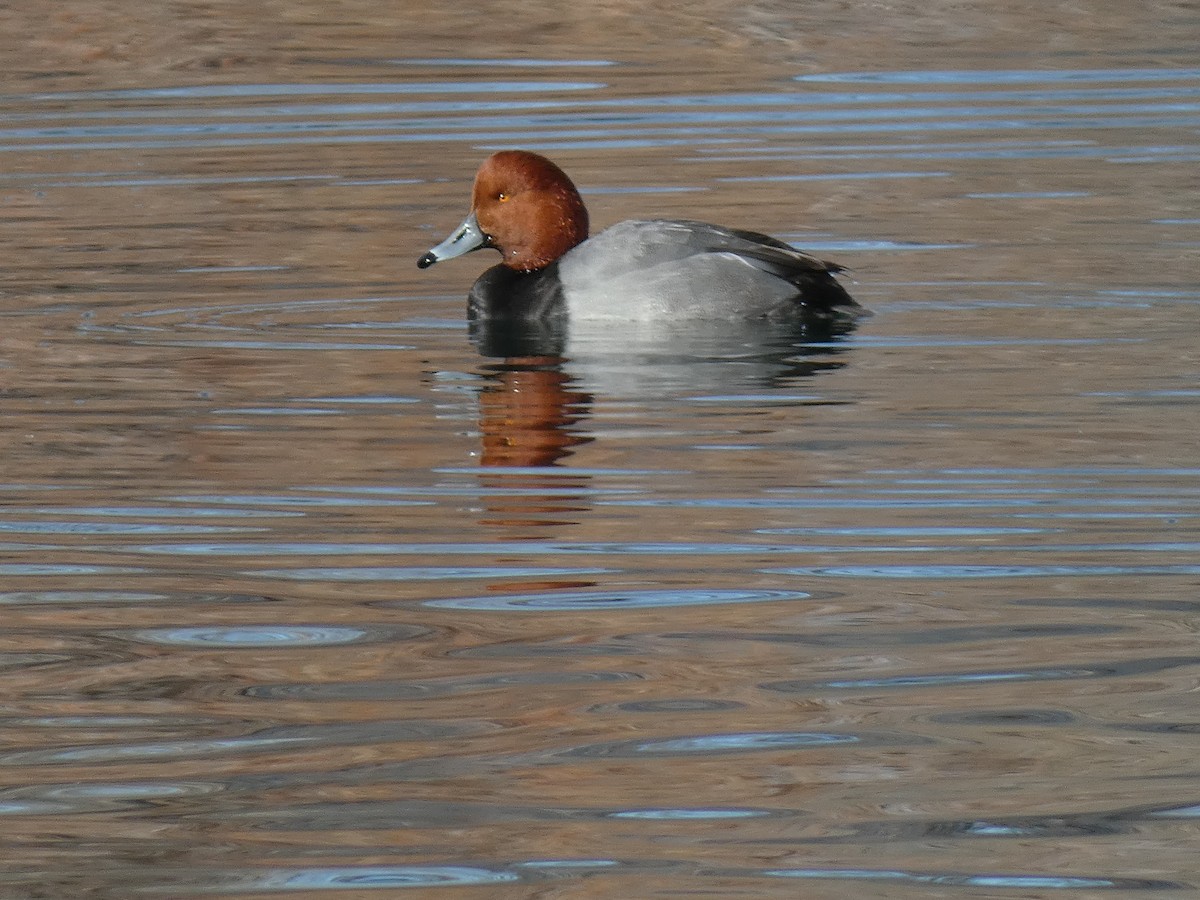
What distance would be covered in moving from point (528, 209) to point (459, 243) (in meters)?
→ 0.30

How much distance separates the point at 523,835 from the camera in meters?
3.60

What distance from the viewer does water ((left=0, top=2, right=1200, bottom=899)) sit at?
11.9ft

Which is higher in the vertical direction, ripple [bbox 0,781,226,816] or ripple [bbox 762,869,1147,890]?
ripple [bbox 762,869,1147,890]

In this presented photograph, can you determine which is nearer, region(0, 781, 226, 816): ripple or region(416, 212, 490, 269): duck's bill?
region(0, 781, 226, 816): ripple

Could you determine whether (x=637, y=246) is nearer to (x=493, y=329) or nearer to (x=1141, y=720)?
(x=493, y=329)

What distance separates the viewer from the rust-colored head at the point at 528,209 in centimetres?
844

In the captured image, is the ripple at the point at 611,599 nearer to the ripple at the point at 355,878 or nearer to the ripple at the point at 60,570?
the ripple at the point at 60,570

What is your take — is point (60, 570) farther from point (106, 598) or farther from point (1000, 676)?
point (1000, 676)

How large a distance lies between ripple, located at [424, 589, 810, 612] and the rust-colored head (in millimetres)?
3772

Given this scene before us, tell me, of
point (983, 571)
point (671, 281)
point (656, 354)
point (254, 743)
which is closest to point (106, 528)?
point (254, 743)

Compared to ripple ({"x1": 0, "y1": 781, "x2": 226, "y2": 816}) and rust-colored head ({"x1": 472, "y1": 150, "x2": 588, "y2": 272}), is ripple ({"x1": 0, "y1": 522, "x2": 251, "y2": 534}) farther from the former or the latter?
rust-colored head ({"x1": 472, "y1": 150, "x2": 588, "y2": 272})

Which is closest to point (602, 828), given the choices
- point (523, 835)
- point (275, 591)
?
point (523, 835)

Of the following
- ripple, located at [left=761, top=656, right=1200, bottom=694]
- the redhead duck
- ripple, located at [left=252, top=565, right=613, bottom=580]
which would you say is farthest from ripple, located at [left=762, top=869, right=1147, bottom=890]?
the redhead duck

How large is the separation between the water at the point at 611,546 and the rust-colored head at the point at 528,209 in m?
0.37
